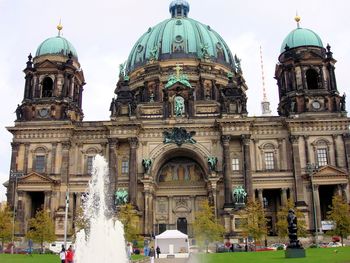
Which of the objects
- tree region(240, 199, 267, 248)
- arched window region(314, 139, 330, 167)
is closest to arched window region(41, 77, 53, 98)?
tree region(240, 199, 267, 248)

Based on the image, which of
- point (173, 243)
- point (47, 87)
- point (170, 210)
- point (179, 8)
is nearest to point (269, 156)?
point (170, 210)

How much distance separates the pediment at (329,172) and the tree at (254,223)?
9.03 m

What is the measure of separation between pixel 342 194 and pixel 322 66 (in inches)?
666

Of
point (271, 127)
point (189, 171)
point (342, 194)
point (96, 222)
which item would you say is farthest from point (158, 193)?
point (96, 222)

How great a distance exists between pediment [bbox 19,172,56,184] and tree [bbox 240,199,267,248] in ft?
77.2

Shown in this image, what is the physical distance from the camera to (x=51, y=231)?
4953 centimetres

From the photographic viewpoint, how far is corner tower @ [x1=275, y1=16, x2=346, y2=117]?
57.9 metres

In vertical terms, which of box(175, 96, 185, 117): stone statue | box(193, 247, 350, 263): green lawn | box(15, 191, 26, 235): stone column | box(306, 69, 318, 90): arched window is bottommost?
box(193, 247, 350, 263): green lawn

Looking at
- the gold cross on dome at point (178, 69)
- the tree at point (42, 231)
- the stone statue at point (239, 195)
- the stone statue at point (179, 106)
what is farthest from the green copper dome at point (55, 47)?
the stone statue at point (239, 195)

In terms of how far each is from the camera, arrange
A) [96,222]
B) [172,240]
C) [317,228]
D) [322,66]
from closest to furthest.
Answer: [96,222] < [172,240] < [317,228] < [322,66]

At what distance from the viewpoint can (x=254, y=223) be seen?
1882 inches

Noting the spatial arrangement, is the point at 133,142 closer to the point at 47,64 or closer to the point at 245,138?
the point at 245,138

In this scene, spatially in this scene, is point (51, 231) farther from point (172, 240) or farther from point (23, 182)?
point (172, 240)

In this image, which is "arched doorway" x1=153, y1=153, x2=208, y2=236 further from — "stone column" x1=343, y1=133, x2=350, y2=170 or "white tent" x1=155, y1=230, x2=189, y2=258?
"stone column" x1=343, y1=133, x2=350, y2=170
